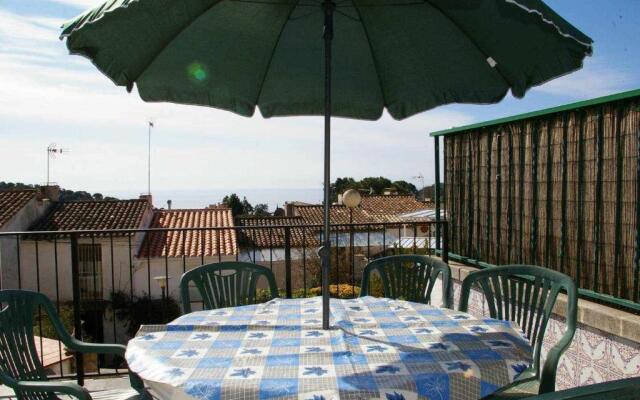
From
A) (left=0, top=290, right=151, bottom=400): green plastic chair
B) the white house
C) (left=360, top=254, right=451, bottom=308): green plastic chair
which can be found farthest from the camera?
the white house

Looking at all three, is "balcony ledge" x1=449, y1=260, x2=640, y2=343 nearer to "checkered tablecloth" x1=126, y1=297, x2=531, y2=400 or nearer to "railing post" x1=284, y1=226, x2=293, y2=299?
"checkered tablecloth" x1=126, y1=297, x2=531, y2=400

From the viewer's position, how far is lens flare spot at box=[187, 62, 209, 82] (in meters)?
2.44

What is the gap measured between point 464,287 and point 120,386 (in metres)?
2.22

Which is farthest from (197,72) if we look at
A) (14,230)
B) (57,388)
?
(14,230)

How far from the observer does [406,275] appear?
2.77 m

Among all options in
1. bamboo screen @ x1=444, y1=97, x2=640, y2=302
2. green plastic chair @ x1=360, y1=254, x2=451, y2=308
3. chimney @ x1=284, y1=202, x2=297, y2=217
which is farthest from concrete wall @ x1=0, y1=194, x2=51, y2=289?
green plastic chair @ x1=360, y1=254, x2=451, y2=308

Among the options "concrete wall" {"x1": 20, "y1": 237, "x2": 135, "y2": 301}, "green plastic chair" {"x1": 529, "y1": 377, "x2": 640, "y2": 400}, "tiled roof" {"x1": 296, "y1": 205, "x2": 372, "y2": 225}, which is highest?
"green plastic chair" {"x1": 529, "y1": 377, "x2": 640, "y2": 400}

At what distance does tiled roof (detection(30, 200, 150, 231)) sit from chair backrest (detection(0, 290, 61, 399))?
58.2 ft

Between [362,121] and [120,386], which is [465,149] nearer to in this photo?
[362,121]

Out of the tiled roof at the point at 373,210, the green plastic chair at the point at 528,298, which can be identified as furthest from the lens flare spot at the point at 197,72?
the tiled roof at the point at 373,210

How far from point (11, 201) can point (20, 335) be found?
19764 millimetres

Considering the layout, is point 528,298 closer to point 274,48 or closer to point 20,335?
point 274,48

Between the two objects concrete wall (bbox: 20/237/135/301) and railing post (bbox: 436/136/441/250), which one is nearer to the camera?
railing post (bbox: 436/136/441/250)

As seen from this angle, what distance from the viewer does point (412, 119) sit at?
284 cm
